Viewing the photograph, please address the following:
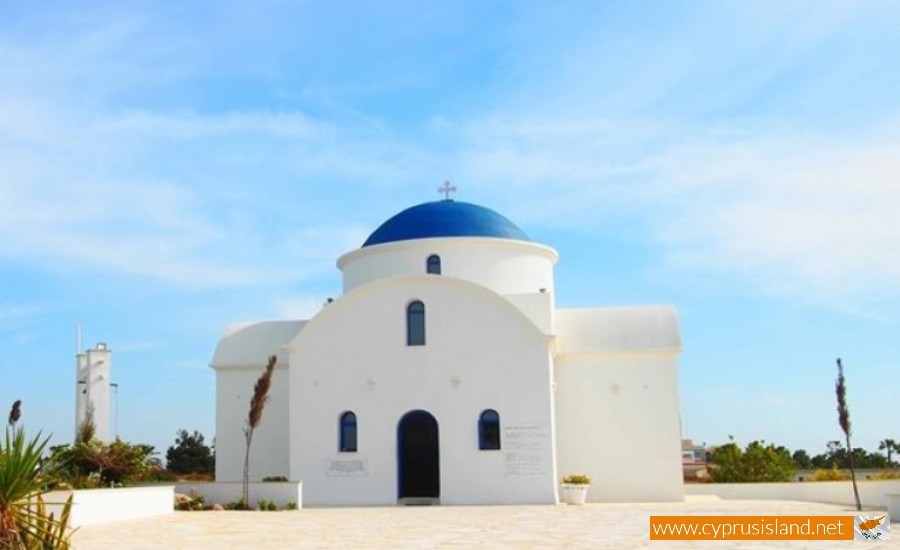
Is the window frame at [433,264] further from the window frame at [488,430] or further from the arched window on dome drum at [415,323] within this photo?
the window frame at [488,430]

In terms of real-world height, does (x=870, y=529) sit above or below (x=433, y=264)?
below

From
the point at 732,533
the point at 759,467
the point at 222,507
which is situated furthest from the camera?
the point at 759,467

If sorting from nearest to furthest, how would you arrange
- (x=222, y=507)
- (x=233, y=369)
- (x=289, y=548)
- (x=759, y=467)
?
(x=289, y=548) < (x=222, y=507) < (x=233, y=369) < (x=759, y=467)

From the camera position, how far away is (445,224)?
28.2m

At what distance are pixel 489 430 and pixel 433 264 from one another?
5.85 metres

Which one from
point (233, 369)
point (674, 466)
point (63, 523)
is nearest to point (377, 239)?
point (233, 369)

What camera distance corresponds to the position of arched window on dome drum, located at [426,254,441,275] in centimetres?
2756

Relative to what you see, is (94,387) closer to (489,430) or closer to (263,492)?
(263,492)

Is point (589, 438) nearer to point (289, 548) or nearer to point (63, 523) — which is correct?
point (289, 548)

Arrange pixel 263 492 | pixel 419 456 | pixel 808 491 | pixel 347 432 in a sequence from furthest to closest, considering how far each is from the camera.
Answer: pixel 808 491 → pixel 347 432 → pixel 419 456 → pixel 263 492

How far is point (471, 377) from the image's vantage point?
24.1 meters

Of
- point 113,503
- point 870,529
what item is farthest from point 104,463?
point 870,529

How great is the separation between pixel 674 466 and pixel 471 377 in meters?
6.17

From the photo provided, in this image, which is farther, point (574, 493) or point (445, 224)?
point (445, 224)
